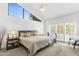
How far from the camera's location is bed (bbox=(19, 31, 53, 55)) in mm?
1976

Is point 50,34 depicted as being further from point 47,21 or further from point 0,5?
point 0,5

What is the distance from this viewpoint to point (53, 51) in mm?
2039

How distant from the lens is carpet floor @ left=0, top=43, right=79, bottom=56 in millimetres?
1973

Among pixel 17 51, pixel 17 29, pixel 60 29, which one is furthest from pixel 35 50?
pixel 60 29

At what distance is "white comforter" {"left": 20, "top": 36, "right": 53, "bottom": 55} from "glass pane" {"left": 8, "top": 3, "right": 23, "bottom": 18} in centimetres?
55

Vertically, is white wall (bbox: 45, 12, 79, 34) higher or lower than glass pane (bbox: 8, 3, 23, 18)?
→ lower

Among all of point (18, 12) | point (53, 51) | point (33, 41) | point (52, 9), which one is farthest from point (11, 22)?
point (53, 51)

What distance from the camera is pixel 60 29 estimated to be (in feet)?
7.08

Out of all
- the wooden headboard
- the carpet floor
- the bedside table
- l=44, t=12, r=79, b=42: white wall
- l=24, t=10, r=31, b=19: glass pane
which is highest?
l=24, t=10, r=31, b=19: glass pane

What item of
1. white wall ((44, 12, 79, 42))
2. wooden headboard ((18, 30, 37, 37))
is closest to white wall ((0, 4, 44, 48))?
wooden headboard ((18, 30, 37, 37))

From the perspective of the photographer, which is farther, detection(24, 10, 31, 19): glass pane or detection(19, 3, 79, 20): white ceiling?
detection(24, 10, 31, 19): glass pane

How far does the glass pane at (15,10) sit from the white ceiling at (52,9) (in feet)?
0.34

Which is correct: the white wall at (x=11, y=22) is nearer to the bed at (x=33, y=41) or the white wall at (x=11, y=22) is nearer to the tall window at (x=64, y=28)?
the bed at (x=33, y=41)

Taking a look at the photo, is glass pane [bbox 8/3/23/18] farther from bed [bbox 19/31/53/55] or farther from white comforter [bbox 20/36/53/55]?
white comforter [bbox 20/36/53/55]
